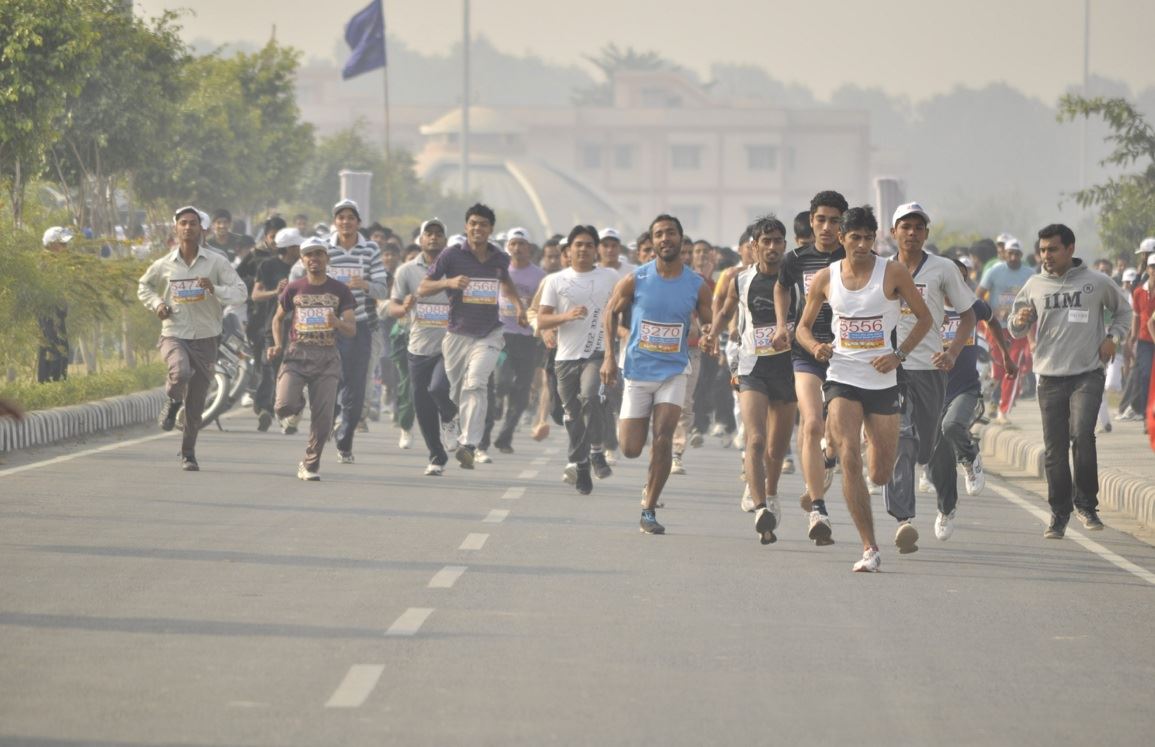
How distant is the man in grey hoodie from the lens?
13555mm

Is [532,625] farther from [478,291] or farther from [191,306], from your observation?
[478,291]

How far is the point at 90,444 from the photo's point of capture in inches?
742

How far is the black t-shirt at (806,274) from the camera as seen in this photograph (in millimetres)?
12164

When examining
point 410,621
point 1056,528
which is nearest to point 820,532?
point 1056,528

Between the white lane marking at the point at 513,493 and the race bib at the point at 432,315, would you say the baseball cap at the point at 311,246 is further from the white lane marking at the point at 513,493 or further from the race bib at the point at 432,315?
the white lane marking at the point at 513,493

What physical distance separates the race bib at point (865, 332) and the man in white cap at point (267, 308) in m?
9.24

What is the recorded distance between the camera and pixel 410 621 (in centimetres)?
937

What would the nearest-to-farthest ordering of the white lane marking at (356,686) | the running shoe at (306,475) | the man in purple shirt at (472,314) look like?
the white lane marking at (356,686) → the running shoe at (306,475) → the man in purple shirt at (472,314)

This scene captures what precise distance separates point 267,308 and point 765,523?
898 centimetres

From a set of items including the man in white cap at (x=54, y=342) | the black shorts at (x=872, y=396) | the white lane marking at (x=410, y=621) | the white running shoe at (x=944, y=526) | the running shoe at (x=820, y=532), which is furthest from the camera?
the man in white cap at (x=54, y=342)

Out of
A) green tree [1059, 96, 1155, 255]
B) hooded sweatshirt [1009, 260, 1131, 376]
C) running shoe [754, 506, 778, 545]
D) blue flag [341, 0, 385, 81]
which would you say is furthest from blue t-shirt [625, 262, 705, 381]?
blue flag [341, 0, 385, 81]

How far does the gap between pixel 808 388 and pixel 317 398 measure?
5260 mm

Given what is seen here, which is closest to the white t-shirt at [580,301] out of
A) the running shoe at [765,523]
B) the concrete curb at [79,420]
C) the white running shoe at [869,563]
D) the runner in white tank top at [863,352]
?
the running shoe at [765,523]

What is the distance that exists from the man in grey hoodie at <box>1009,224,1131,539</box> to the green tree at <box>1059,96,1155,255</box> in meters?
14.6
